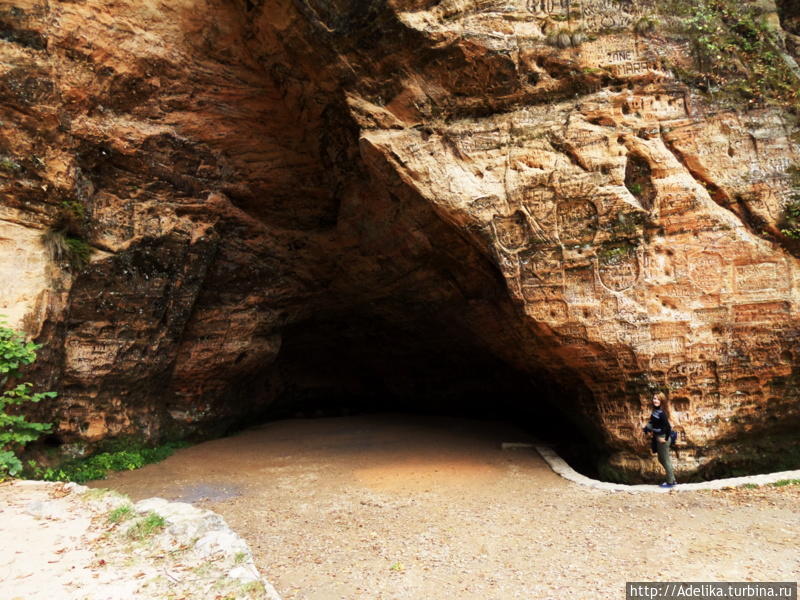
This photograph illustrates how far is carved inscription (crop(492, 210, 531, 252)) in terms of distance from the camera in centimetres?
798

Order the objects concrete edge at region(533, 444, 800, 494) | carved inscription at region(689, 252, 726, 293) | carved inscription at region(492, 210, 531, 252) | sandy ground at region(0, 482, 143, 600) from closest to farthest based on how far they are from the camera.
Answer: sandy ground at region(0, 482, 143, 600)
concrete edge at region(533, 444, 800, 494)
carved inscription at region(689, 252, 726, 293)
carved inscription at region(492, 210, 531, 252)

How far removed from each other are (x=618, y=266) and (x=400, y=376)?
8106 mm

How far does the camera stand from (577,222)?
7836mm

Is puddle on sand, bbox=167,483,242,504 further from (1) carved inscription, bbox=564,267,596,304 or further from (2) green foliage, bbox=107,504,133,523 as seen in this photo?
(1) carved inscription, bbox=564,267,596,304

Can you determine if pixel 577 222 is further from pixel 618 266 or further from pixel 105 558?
pixel 105 558

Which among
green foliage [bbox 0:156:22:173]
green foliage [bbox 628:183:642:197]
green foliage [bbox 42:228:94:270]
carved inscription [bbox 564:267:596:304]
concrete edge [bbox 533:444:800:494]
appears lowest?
concrete edge [bbox 533:444:800:494]

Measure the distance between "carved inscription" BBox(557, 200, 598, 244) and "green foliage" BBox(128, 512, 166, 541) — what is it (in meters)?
6.36

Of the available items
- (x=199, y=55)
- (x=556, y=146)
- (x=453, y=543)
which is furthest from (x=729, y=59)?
(x=199, y=55)

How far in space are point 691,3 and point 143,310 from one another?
1043 centimetres

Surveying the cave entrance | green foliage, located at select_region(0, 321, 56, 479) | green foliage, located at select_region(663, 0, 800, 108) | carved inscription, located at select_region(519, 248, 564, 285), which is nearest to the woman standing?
carved inscription, located at select_region(519, 248, 564, 285)

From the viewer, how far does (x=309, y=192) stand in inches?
424

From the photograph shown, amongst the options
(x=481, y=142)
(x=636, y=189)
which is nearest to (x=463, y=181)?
(x=481, y=142)

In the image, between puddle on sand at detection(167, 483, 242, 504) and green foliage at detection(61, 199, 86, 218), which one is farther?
green foliage at detection(61, 199, 86, 218)

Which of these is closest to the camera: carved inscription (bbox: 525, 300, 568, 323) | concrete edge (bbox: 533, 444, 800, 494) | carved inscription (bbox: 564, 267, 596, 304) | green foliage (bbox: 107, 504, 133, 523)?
green foliage (bbox: 107, 504, 133, 523)
